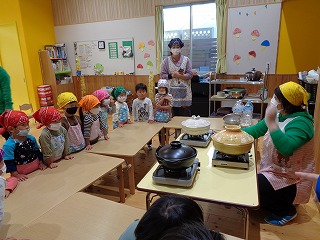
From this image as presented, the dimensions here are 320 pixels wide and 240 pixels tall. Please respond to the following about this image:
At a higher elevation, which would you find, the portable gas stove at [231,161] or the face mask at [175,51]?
the face mask at [175,51]

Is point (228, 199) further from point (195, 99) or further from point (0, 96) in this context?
point (195, 99)

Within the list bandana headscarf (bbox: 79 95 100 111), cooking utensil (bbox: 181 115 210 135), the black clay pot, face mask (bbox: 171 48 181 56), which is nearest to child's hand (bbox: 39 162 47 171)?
bandana headscarf (bbox: 79 95 100 111)

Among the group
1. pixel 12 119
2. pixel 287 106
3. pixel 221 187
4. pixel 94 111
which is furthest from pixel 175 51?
pixel 221 187

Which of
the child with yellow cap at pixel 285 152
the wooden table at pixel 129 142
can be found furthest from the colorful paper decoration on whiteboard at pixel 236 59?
the child with yellow cap at pixel 285 152

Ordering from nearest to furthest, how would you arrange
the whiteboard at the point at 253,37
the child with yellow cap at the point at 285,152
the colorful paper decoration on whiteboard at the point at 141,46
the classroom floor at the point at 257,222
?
the child with yellow cap at the point at 285,152 < the classroom floor at the point at 257,222 < the whiteboard at the point at 253,37 < the colorful paper decoration on whiteboard at the point at 141,46

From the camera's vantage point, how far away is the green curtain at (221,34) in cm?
472

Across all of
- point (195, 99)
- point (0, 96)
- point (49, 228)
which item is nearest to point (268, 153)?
point (49, 228)

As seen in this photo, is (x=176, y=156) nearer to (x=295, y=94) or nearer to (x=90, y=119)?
(x=295, y=94)

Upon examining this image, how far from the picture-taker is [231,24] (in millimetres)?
4738

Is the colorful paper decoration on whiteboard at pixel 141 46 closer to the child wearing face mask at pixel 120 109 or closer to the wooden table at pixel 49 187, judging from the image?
the child wearing face mask at pixel 120 109

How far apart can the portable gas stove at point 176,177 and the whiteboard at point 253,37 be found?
405 centimetres

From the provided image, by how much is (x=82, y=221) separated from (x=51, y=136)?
34.3 inches

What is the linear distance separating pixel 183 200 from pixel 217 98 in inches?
152

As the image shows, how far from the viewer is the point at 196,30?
5234mm
